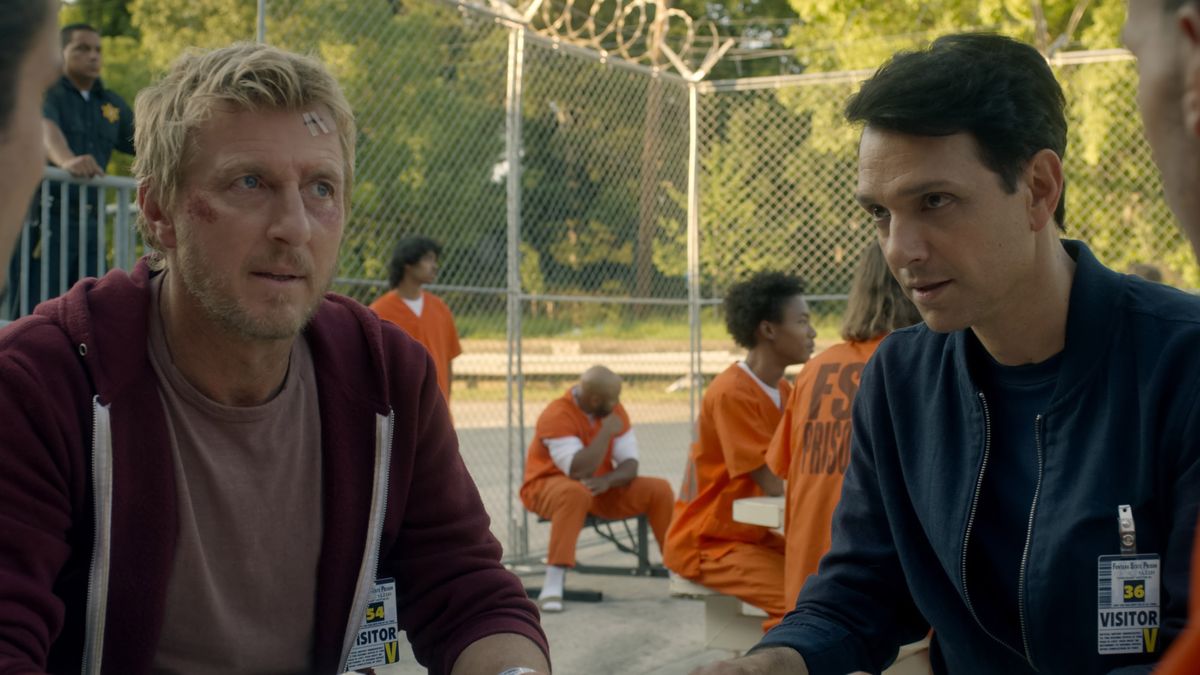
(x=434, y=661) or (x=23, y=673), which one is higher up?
(x=23, y=673)

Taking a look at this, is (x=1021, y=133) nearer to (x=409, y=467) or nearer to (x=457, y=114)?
(x=409, y=467)

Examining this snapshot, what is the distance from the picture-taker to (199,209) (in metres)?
2.35

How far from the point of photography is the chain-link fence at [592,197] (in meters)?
7.69

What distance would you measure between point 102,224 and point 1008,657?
485 cm

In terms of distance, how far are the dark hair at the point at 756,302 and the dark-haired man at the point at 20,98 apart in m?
5.34

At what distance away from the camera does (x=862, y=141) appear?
239cm

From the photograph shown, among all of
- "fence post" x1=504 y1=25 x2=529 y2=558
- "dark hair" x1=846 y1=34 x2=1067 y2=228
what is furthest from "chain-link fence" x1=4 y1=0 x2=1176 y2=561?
"dark hair" x1=846 y1=34 x2=1067 y2=228

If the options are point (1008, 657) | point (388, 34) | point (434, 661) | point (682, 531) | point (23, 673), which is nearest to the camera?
point (23, 673)

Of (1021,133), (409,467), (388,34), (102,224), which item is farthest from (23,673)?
(388,34)

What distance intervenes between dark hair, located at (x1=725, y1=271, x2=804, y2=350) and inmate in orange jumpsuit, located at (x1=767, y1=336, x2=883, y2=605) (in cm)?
156

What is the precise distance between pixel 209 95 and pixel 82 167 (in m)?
3.89

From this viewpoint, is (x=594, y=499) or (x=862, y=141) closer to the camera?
(x=862, y=141)

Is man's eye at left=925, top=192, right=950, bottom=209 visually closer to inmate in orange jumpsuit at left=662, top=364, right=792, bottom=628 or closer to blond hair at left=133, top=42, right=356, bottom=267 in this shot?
blond hair at left=133, top=42, right=356, bottom=267

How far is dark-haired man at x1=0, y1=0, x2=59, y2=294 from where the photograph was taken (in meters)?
1.14
